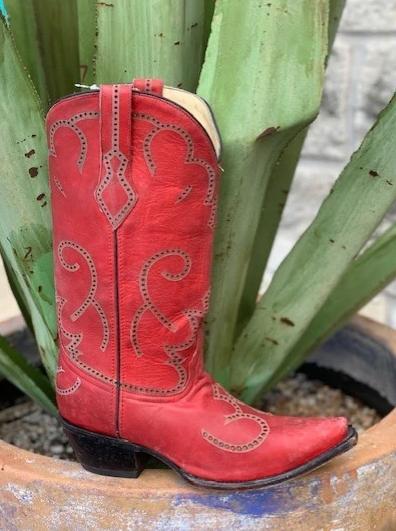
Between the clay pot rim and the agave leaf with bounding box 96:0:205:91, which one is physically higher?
the agave leaf with bounding box 96:0:205:91

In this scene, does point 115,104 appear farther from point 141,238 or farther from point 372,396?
point 372,396

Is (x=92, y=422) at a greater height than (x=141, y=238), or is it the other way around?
(x=141, y=238)

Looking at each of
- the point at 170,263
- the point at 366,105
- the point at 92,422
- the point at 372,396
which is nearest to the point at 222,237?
the point at 170,263

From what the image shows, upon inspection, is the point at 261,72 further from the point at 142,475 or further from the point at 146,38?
the point at 142,475

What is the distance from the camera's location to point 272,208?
81 centimetres

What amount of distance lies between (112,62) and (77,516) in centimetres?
37

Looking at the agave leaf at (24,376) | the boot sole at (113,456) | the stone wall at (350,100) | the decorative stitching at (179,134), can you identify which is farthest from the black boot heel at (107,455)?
the stone wall at (350,100)

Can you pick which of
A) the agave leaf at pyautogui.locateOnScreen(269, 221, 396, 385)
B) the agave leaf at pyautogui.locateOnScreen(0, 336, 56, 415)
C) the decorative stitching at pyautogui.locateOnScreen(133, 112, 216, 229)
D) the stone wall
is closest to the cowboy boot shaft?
the decorative stitching at pyautogui.locateOnScreen(133, 112, 216, 229)

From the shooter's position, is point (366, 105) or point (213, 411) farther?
point (366, 105)

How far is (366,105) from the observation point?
60.2 inches

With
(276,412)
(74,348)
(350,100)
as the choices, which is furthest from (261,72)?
(350,100)

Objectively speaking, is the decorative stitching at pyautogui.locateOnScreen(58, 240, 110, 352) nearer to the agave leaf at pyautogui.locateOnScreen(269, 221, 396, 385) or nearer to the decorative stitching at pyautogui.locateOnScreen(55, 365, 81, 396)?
the decorative stitching at pyautogui.locateOnScreen(55, 365, 81, 396)

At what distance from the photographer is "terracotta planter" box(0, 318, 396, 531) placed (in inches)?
23.2

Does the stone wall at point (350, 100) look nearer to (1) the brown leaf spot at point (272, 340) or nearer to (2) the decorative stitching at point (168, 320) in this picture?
(1) the brown leaf spot at point (272, 340)
